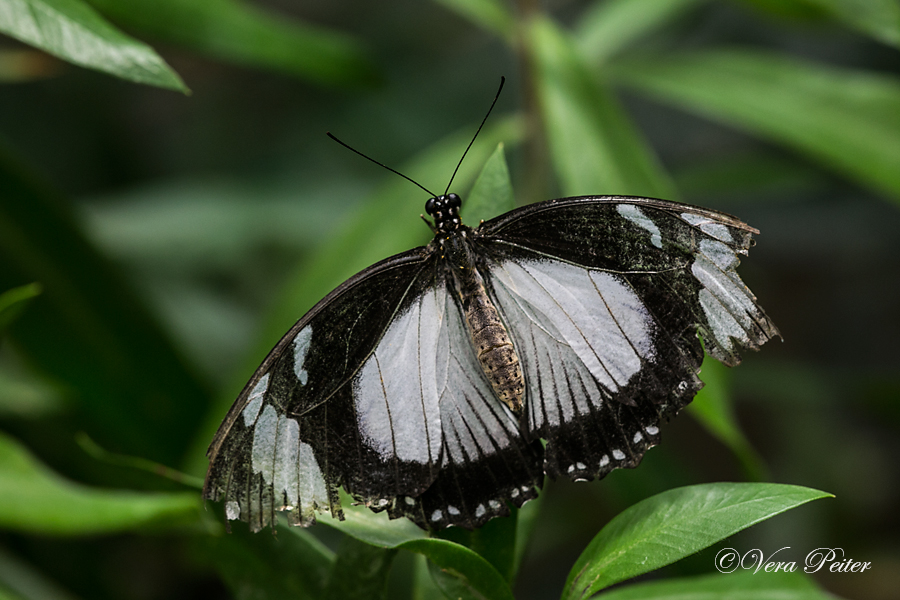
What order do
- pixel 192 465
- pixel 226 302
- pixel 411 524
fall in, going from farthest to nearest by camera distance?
pixel 226 302 → pixel 192 465 → pixel 411 524

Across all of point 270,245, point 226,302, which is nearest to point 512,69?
point 270,245

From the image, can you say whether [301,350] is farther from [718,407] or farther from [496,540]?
[718,407]

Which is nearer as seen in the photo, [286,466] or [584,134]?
[286,466]

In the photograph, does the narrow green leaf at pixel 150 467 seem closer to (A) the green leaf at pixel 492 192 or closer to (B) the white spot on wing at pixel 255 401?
(B) the white spot on wing at pixel 255 401

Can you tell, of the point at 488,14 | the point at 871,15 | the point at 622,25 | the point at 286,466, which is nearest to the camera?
the point at 286,466

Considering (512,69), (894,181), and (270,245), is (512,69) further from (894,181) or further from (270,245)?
(894,181)

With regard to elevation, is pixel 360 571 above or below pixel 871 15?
below

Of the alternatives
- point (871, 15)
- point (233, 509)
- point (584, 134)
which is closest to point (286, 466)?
point (233, 509)

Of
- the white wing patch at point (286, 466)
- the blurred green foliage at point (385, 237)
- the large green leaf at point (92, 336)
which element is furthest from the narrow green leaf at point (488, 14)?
the white wing patch at point (286, 466)

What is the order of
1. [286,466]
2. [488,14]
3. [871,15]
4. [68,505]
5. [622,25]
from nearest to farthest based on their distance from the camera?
1. [286,466]
2. [68,505]
3. [871,15]
4. [488,14]
5. [622,25]
